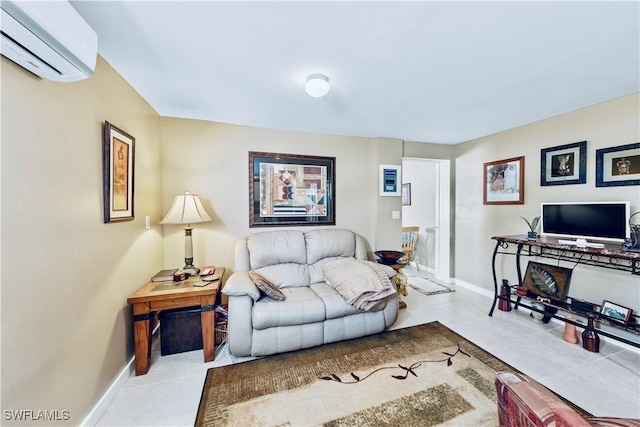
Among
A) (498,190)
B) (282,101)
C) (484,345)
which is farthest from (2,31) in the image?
(498,190)

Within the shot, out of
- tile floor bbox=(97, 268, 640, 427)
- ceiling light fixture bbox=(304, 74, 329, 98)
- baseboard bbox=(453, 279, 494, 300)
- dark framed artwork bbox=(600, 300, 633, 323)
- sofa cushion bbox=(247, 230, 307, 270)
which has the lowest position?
tile floor bbox=(97, 268, 640, 427)

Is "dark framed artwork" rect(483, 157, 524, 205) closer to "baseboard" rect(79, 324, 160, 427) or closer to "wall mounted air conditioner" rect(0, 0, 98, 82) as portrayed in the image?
"wall mounted air conditioner" rect(0, 0, 98, 82)

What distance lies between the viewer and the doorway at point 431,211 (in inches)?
164

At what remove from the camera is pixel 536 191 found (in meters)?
3.00

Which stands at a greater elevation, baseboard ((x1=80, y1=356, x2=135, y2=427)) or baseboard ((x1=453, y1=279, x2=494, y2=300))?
baseboard ((x1=453, y1=279, x2=494, y2=300))

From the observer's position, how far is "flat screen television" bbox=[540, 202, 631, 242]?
87.6 inches

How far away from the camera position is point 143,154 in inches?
91.7

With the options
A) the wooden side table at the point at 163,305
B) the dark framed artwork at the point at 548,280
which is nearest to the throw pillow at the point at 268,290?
the wooden side table at the point at 163,305

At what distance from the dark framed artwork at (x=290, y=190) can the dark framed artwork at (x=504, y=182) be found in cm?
219

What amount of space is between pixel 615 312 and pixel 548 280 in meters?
0.57

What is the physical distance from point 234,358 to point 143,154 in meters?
2.04

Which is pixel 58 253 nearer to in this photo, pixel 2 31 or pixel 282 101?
pixel 2 31

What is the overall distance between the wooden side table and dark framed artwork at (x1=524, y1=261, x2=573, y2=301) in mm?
3361

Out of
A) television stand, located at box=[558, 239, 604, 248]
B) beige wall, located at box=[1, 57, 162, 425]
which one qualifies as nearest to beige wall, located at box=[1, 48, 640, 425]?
beige wall, located at box=[1, 57, 162, 425]
